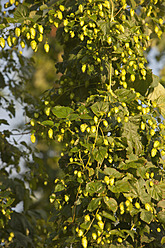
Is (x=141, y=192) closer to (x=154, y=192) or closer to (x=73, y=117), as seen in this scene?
(x=154, y=192)

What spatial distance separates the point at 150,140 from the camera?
1336 mm

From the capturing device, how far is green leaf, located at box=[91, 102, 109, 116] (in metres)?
1.22

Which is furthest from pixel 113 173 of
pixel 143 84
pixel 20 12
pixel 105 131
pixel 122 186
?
pixel 20 12

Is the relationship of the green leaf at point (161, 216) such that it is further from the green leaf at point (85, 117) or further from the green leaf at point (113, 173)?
the green leaf at point (85, 117)

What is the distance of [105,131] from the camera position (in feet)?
4.21

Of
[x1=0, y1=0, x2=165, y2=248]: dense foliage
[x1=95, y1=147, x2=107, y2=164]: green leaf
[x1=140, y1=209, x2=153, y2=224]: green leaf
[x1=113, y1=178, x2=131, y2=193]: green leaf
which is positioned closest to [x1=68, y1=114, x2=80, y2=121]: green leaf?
[x1=0, y1=0, x2=165, y2=248]: dense foliage

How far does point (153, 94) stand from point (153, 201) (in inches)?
18.9

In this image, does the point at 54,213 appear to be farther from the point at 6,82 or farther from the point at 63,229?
the point at 6,82

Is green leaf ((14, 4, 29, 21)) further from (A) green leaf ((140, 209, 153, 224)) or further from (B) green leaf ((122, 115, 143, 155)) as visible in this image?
(A) green leaf ((140, 209, 153, 224))

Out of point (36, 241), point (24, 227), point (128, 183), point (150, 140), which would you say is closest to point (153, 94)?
point (150, 140)

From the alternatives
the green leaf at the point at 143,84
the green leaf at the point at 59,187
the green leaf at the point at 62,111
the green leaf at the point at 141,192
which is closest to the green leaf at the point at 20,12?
the green leaf at the point at 62,111

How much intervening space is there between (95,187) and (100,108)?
289mm

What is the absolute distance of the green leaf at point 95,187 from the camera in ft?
3.77

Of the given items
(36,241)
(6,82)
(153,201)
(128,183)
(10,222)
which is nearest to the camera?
(128,183)
